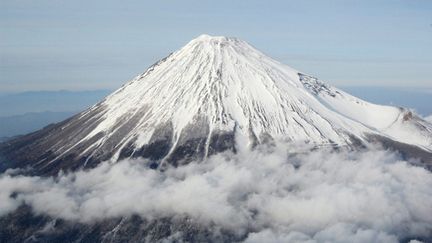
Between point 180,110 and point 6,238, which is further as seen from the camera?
point 180,110

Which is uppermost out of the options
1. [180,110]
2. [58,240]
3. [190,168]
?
[180,110]

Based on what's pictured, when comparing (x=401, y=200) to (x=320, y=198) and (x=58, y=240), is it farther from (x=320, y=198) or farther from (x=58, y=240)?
(x=58, y=240)

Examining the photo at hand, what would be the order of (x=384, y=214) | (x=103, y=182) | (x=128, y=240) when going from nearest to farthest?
(x=128, y=240) < (x=384, y=214) < (x=103, y=182)

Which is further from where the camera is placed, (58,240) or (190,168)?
(190,168)

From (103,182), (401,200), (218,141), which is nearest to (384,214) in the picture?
(401,200)

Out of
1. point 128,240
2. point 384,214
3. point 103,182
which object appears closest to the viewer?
point 128,240

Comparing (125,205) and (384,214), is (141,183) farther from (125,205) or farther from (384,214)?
(384,214)

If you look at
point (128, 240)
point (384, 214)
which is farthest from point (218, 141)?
point (384, 214)

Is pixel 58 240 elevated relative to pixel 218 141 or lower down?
lower down

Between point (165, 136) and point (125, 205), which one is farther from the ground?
point (165, 136)
